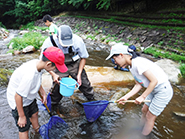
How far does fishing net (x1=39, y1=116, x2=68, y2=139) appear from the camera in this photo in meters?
2.12

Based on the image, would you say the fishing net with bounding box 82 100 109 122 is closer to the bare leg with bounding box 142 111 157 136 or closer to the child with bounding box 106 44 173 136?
the child with bounding box 106 44 173 136

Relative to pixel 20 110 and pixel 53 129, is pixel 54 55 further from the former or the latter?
pixel 53 129

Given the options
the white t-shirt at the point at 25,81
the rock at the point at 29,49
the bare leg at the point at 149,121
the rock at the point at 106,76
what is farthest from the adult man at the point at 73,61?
the rock at the point at 29,49

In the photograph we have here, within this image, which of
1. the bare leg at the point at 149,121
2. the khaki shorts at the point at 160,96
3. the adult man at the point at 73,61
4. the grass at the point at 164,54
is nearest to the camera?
the khaki shorts at the point at 160,96

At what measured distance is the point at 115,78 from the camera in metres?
4.37

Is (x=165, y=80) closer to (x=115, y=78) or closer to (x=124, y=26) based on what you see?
(x=115, y=78)

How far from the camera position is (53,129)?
89.4 inches

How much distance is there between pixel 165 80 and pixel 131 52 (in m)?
0.66

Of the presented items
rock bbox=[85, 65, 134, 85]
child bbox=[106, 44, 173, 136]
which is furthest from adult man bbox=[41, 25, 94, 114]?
rock bbox=[85, 65, 134, 85]

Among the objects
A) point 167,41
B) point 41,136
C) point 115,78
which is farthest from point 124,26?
point 41,136

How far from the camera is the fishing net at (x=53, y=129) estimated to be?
212 cm

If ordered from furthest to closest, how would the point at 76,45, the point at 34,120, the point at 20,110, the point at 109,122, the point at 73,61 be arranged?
the point at 109,122, the point at 73,61, the point at 76,45, the point at 34,120, the point at 20,110

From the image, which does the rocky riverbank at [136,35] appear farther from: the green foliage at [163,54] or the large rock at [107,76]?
the large rock at [107,76]

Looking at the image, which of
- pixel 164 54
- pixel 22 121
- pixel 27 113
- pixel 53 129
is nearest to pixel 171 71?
pixel 164 54
